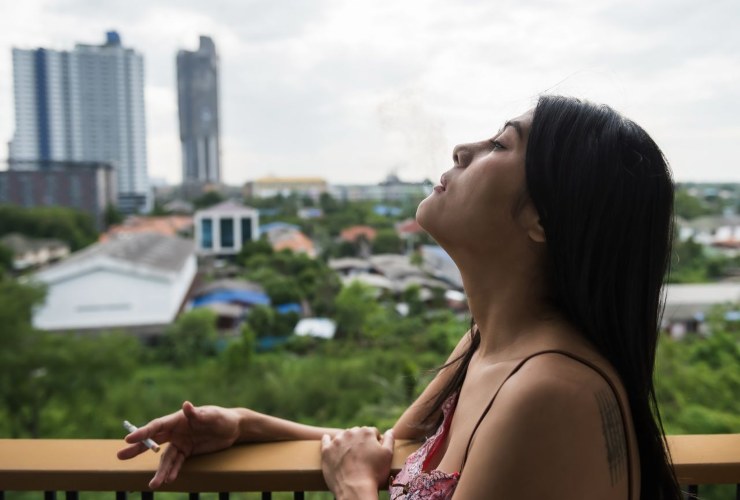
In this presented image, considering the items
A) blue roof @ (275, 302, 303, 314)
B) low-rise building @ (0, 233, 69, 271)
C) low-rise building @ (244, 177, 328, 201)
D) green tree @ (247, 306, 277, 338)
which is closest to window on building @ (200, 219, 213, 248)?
low-rise building @ (244, 177, 328, 201)

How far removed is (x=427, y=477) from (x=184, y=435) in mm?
330

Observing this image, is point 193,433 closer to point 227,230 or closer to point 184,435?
point 184,435

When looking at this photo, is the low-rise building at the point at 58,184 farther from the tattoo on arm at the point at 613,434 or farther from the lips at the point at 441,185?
the tattoo on arm at the point at 613,434

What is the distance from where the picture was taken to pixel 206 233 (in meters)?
17.2

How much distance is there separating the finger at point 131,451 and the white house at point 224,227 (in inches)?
629

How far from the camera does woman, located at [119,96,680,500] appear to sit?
0.51 meters

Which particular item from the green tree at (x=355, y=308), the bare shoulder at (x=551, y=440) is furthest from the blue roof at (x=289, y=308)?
the bare shoulder at (x=551, y=440)

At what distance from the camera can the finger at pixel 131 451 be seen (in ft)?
2.47

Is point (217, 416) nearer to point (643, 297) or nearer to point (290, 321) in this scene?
point (643, 297)

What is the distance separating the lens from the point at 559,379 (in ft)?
1.68

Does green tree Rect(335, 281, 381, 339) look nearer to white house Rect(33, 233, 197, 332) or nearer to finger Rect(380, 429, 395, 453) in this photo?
white house Rect(33, 233, 197, 332)

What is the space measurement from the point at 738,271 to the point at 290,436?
912 cm

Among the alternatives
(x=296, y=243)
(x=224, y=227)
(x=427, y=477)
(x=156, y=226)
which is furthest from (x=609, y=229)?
(x=156, y=226)

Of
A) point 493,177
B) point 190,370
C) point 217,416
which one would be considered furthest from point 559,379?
point 190,370
